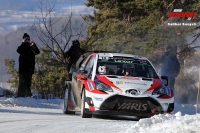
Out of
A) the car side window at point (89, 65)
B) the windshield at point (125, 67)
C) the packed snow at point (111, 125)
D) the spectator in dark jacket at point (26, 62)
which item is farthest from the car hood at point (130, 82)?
the spectator in dark jacket at point (26, 62)

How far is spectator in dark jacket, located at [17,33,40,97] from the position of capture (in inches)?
740

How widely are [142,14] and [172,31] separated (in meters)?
3.74

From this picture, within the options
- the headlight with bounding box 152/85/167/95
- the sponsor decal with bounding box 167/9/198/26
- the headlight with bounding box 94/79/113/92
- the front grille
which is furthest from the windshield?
the sponsor decal with bounding box 167/9/198/26

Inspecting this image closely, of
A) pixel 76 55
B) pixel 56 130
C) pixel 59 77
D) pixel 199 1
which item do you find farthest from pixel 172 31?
pixel 56 130

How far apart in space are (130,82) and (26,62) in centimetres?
727

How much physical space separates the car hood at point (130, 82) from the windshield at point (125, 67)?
390mm

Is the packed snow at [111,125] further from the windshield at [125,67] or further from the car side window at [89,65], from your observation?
the windshield at [125,67]

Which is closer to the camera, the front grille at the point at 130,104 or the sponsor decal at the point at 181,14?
the front grille at the point at 130,104

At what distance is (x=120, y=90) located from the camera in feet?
39.9

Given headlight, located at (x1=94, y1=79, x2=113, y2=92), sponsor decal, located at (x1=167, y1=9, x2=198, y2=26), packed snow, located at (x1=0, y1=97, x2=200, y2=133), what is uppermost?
sponsor decal, located at (x1=167, y1=9, x2=198, y2=26)

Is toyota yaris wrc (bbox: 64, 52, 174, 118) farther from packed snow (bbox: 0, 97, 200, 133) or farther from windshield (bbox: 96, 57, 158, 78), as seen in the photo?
packed snow (bbox: 0, 97, 200, 133)

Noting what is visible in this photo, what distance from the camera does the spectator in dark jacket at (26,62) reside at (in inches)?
740

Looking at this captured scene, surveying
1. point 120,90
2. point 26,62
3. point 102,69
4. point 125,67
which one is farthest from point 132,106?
point 26,62

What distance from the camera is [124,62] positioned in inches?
535
